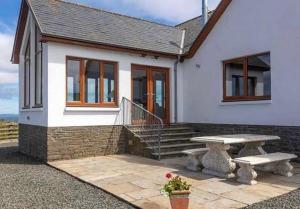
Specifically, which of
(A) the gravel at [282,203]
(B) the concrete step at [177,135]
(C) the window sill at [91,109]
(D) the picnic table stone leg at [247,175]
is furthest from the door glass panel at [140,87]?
(A) the gravel at [282,203]

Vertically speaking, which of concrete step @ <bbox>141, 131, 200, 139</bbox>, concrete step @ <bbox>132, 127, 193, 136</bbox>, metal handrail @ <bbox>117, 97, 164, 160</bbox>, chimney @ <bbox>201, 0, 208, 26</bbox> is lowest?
concrete step @ <bbox>141, 131, 200, 139</bbox>

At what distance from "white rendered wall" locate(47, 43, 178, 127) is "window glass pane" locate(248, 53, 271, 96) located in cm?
452

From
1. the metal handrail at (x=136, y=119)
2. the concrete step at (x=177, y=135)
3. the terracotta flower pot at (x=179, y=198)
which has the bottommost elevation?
the terracotta flower pot at (x=179, y=198)

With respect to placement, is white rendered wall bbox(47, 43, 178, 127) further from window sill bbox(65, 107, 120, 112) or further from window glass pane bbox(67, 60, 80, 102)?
window glass pane bbox(67, 60, 80, 102)

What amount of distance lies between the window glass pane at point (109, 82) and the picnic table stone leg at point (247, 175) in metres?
6.12

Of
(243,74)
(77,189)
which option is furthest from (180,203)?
(243,74)

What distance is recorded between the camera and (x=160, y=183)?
7129 mm

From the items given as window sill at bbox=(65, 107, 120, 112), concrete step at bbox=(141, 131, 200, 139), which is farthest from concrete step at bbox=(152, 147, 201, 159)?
window sill at bbox=(65, 107, 120, 112)

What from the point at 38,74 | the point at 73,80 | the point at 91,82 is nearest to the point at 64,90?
the point at 73,80

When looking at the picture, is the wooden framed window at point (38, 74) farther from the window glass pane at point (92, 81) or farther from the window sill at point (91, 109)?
the window glass pane at point (92, 81)

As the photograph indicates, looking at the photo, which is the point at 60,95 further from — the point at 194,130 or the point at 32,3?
the point at 194,130

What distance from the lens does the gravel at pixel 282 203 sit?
5.48 metres

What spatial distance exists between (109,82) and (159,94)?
98.2 inches

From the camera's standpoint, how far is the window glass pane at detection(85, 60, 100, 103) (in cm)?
1140
